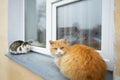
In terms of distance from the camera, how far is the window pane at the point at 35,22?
174 cm

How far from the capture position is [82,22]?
117 cm

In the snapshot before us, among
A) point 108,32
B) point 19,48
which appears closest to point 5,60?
point 19,48

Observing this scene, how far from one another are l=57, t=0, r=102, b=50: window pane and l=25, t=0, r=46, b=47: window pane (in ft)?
1.04

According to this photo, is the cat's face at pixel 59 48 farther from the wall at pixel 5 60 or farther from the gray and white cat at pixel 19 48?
the gray and white cat at pixel 19 48

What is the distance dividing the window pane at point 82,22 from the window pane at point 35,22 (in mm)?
318

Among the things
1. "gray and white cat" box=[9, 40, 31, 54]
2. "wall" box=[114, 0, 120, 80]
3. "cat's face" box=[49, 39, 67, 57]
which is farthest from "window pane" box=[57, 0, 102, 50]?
"gray and white cat" box=[9, 40, 31, 54]

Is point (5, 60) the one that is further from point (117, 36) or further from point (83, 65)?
point (117, 36)

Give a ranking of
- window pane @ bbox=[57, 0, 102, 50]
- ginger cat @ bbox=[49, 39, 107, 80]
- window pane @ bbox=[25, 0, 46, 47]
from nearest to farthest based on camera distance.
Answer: ginger cat @ bbox=[49, 39, 107, 80] → window pane @ bbox=[57, 0, 102, 50] → window pane @ bbox=[25, 0, 46, 47]

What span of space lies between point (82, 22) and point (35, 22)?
90cm

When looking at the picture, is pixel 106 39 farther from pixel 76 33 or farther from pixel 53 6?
pixel 53 6

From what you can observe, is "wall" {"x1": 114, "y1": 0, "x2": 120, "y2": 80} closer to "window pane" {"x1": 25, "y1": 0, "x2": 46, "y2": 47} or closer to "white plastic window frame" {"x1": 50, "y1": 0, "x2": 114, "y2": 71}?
"white plastic window frame" {"x1": 50, "y1": 0, "x2": 114, "y2": 71}

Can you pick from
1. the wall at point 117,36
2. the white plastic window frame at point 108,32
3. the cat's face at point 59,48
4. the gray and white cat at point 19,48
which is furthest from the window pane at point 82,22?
the gray and white cat at point 19,48

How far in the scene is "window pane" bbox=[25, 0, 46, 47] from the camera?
5.70 feet

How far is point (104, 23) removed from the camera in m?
0.94
